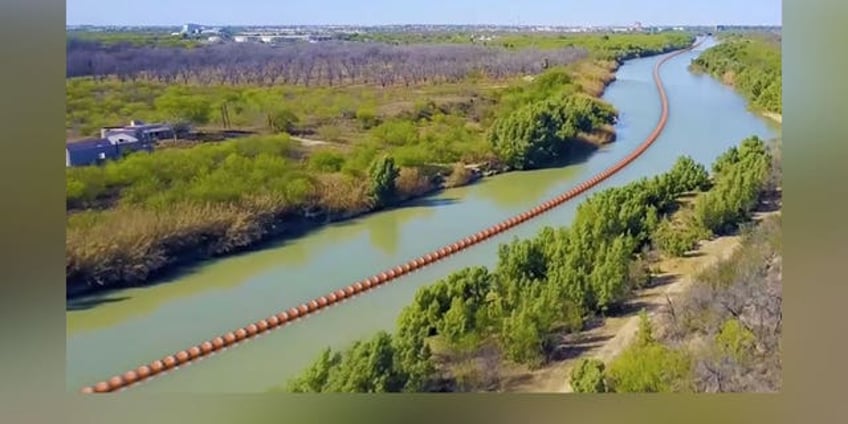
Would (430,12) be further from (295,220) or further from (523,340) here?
(523,340)

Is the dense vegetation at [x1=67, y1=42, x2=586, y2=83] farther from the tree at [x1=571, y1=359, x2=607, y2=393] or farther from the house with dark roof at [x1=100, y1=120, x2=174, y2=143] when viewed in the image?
the tree at [x1=571, y1=359, x2=607, y2=393]

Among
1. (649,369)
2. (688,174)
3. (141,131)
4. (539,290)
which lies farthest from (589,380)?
(141,131)

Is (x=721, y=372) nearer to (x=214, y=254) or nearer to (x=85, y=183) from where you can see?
(x=214, y=254)

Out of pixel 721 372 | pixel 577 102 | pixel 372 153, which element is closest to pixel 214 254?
pixel 372 153

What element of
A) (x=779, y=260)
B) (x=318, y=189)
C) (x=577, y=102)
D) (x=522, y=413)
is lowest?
(x=522, y=413)

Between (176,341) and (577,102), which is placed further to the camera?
(577,102)

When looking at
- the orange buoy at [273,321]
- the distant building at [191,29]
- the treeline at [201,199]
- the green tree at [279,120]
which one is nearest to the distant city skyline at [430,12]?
the distant building at [191,29]

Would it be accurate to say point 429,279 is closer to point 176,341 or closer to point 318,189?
point 318,189

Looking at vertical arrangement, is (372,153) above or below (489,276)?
above

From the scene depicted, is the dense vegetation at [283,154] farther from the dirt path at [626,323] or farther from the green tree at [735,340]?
the green tree at [735,340]
